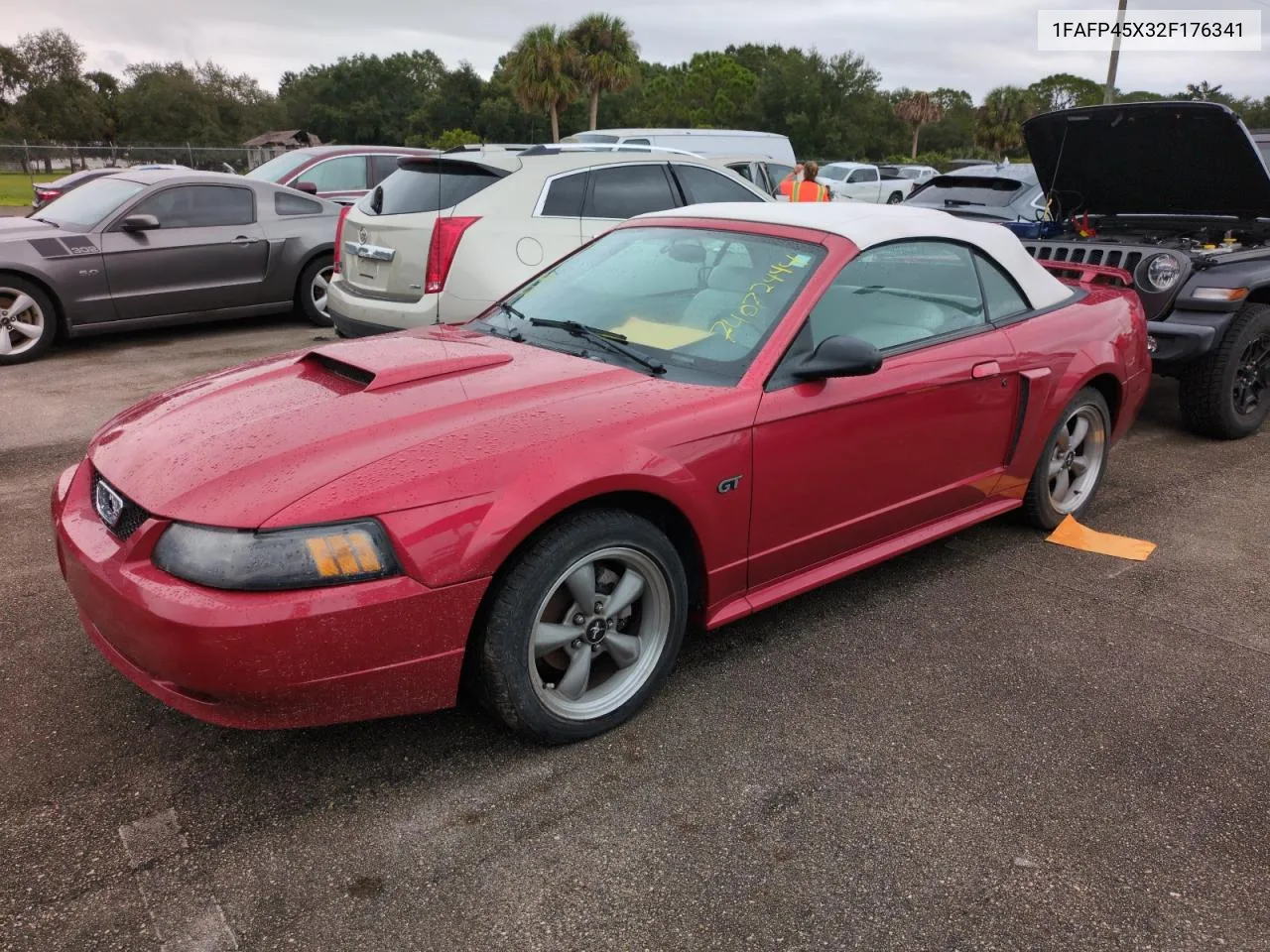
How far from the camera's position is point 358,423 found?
2.53m

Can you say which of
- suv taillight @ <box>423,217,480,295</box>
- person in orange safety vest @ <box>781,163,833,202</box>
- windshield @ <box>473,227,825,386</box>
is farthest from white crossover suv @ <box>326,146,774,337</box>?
person in orange safety vest @ <box>781,163,833,202</box>

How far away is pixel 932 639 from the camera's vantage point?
11.0ft

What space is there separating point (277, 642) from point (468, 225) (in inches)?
168

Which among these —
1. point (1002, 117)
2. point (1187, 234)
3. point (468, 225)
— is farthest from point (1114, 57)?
point (1002, 117)

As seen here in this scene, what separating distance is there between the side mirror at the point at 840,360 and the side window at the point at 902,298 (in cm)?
18

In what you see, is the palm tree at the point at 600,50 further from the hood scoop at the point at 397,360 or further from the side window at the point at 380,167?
the hood scoop at the point at 397,360

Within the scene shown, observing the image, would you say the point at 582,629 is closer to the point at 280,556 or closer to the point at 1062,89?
the point at 280,556

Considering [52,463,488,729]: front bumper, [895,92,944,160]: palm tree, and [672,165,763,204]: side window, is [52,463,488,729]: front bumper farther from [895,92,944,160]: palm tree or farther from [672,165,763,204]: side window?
[895,92,944,160]: palm tree

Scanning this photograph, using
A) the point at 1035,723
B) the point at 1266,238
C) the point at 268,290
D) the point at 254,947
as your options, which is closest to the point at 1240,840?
the point at 1035,723

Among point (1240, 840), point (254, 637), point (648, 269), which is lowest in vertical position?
point (1240, 840)

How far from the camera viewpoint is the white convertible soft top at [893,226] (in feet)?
11.1

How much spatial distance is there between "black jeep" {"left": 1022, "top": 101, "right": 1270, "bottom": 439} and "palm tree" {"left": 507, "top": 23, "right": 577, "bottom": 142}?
41148mm

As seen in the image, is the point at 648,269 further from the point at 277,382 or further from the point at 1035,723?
the point at 1035,723

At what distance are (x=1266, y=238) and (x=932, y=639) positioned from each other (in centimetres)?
475
